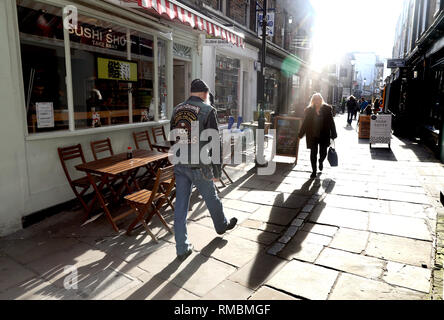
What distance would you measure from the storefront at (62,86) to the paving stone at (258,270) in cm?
318

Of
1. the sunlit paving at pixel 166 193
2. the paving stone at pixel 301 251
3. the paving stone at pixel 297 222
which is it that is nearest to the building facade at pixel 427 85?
the sunlit paving at pixel 166 193

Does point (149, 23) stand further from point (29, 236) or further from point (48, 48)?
point (29, 236)

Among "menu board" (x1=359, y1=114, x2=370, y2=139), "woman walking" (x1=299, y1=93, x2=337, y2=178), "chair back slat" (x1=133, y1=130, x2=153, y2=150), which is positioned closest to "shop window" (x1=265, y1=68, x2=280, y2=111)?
"menu board" (x1=359, y1=114, x2=370, y2=139)

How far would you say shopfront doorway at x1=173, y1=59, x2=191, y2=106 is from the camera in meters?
9.19

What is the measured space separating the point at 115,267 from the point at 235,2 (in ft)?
36.1

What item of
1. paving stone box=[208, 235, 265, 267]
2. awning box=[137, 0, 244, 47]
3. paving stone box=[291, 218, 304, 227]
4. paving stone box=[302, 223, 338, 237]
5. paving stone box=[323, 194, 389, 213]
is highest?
awning box=[137, 0, 244, 47]

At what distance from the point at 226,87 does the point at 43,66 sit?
7.71 meters

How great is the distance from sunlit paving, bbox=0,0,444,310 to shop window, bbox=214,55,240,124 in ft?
6.90

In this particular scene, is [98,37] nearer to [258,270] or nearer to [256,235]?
[256,235]

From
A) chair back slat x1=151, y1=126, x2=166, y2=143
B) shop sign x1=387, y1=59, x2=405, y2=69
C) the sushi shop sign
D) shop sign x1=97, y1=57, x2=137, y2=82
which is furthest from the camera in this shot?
shop sign x1=387, y1=59, x2=405, y2=69

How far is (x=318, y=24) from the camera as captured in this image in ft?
87.0

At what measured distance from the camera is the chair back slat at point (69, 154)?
195 inches

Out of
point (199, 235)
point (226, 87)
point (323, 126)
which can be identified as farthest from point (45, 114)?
point (226, 87)

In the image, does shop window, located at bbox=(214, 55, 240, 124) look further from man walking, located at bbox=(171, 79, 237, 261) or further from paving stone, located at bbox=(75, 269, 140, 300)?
paving stone, located at bbox=(75, 269, 140, 300)
